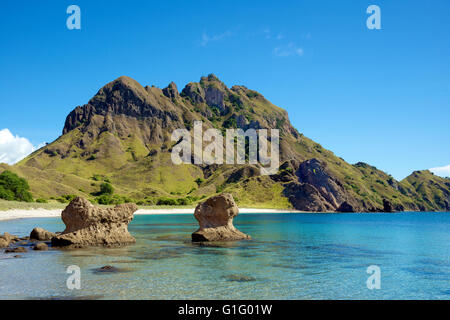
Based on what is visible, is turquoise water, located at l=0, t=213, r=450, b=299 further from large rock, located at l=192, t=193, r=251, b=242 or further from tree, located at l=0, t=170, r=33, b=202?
tree, located at l=0, t=170, r=33, b=202

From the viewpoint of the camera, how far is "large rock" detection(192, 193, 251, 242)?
40281 millimetres

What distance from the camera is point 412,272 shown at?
2570 cm

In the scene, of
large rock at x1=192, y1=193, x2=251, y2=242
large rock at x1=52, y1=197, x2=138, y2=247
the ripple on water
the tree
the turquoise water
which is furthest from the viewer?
the tree

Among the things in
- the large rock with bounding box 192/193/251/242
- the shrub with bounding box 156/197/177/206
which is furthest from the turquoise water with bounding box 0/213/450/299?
the shrub with bounding box 156/197/177/206

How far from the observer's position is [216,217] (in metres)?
41.5

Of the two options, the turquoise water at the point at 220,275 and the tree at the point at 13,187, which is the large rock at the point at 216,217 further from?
the tree at the point at 13,187

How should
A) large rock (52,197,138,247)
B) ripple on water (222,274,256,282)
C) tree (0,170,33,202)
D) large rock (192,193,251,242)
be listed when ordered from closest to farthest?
ripple on water (222,274,256,282) → large rock (52,197,138,247) → large rock (192,193,251,242) → tree (0,170,33,202)

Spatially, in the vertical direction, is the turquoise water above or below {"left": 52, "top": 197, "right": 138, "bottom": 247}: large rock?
below

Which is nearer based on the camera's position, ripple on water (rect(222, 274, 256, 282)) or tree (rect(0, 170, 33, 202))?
ripple on water (rect(222, 274, 256, 282))

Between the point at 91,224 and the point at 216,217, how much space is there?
1369 cm

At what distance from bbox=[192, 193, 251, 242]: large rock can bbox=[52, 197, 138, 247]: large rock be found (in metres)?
8.16

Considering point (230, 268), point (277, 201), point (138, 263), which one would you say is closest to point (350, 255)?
point (230, 268)

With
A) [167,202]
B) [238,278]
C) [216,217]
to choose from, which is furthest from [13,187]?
[238,278]

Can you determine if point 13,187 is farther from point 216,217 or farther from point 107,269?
point 107,269
